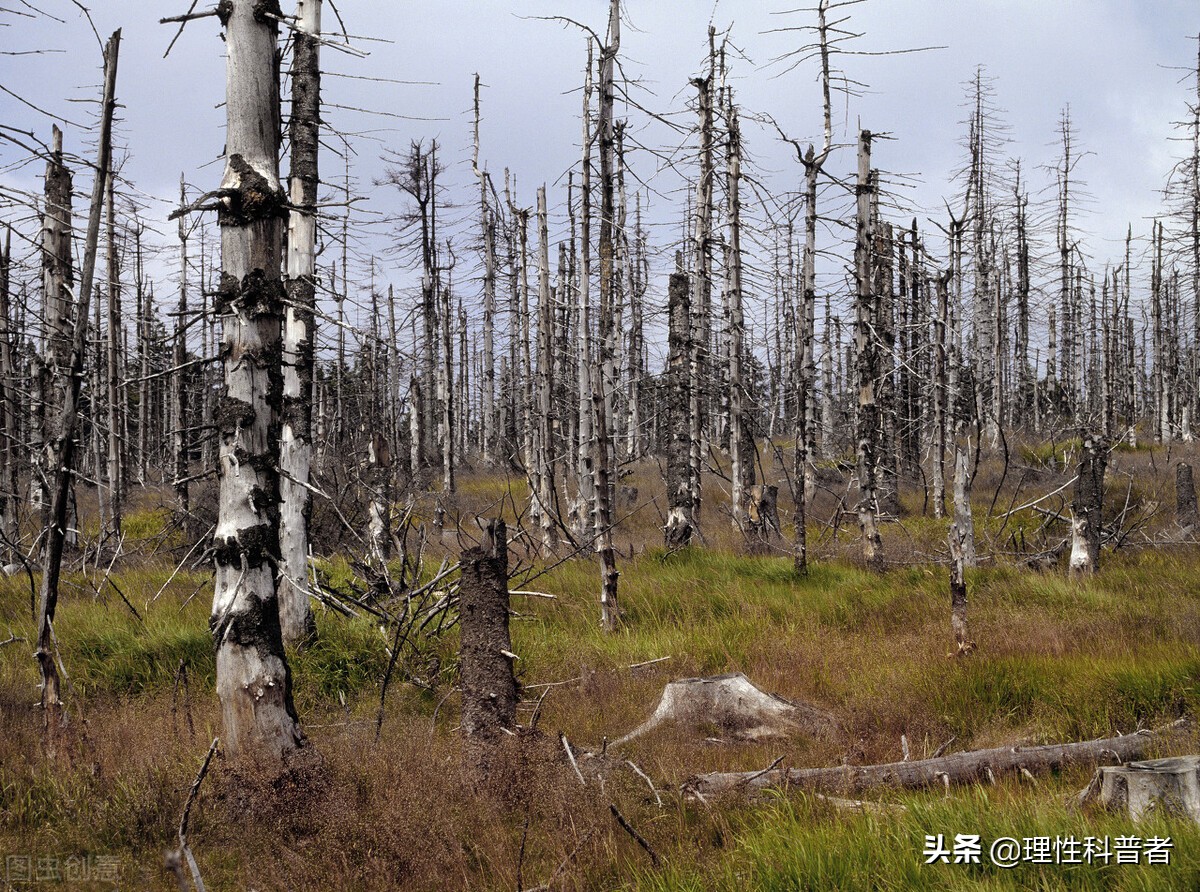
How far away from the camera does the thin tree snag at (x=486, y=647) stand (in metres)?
4.48

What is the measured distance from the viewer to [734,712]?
5.35 m

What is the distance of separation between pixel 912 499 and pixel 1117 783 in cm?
1778

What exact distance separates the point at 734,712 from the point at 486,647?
1905 mm

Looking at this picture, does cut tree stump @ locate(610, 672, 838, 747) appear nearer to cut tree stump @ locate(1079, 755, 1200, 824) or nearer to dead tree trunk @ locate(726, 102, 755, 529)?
cut tree stump @ locate(1079, 755, 1200, 824)

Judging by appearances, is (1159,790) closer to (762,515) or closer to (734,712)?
(734,712)

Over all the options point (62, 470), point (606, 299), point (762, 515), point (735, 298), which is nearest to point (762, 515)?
point (762, 515)

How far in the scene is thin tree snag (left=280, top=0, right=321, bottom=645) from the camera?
270 inches

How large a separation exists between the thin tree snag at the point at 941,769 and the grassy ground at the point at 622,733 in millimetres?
133

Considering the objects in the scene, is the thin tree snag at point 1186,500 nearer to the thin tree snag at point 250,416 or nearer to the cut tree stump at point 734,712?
the cut tree stump at point 734,712

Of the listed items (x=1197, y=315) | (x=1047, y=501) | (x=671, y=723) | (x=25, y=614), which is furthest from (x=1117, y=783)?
(x=1197, y=315)

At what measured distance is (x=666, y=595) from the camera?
853cm

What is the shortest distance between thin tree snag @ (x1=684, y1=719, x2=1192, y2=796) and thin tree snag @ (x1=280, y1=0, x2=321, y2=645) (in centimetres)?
414

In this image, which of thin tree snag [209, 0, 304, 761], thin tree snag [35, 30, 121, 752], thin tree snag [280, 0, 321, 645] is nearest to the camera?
thin tree snag [209, 0, 304, 761]

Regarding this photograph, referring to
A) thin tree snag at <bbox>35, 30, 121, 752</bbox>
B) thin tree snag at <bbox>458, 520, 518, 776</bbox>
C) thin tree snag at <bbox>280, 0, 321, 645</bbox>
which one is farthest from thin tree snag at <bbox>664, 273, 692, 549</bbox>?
thin tree snag at <bbox>35, 30, 121, 752</bbox>
